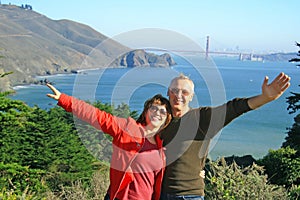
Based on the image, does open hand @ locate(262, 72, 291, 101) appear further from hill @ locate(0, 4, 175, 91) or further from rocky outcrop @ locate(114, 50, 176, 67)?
hill @ locate(0, 4, 175, 91)

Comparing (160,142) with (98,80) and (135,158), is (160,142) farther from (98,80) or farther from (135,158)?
(98,80)

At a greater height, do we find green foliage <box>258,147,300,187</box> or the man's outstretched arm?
the man's outstretched arm

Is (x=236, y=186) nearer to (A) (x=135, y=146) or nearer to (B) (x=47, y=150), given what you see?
(A) (x=135, y=146)

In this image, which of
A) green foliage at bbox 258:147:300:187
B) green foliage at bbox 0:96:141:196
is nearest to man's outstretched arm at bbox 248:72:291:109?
green foliage at bbox 258:147:300:187

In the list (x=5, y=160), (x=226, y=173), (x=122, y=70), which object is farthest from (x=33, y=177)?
(x=122, y=70)

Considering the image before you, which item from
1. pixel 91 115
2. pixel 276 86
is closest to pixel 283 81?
pixel 276 86

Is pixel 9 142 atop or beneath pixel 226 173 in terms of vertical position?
beneath

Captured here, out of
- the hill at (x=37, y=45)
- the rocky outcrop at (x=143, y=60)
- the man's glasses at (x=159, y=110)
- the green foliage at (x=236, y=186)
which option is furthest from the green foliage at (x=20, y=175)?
the hill at (x=37, y=45)

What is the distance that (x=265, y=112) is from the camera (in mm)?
47438

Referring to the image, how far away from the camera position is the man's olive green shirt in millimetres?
2207

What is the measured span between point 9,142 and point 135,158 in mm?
11421

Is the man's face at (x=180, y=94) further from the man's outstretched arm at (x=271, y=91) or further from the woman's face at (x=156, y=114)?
the man's outstretched arm at (x=271, y=91)

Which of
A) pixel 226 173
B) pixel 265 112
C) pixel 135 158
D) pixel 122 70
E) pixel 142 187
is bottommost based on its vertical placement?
pixel 265 112

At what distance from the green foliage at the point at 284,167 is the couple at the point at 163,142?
7900 mm
